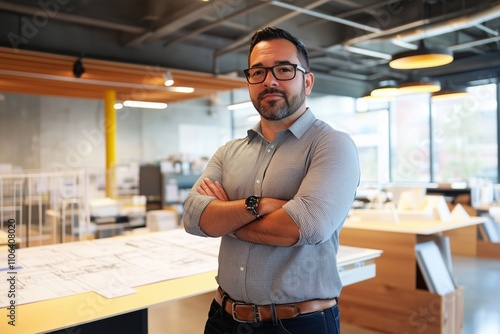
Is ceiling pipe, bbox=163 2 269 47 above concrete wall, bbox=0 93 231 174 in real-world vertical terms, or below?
above

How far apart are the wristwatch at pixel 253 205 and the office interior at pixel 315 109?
1.63 ft

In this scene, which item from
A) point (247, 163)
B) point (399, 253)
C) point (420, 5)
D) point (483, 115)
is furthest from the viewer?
point (483, 115)

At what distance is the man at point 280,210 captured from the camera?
1453 millimetres

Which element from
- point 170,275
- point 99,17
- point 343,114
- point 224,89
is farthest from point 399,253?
point 343,114

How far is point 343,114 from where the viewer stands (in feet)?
45.6

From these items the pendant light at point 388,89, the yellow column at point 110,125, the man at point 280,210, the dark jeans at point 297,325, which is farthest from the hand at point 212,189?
the yellow column at point 110,125

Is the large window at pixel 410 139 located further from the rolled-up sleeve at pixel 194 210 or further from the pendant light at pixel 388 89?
the rolled-up sleeve at pixel 194 210

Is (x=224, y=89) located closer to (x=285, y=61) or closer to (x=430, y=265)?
(x=430, y=265)

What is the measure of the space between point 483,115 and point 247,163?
9.83 m

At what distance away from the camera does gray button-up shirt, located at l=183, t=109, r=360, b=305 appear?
144 centimetres

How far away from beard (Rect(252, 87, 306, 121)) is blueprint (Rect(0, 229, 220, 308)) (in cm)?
88

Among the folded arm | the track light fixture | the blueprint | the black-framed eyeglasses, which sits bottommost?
the blueprint

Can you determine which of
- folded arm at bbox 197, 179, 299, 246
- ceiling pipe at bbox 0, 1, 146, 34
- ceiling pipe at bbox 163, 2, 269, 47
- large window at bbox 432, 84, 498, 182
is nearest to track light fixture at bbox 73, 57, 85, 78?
ceiling pipe at bbox 0, 1, 146, 34

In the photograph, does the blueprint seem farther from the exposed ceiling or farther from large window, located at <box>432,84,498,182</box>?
large window, located at <box>432,84,498,182</box>
